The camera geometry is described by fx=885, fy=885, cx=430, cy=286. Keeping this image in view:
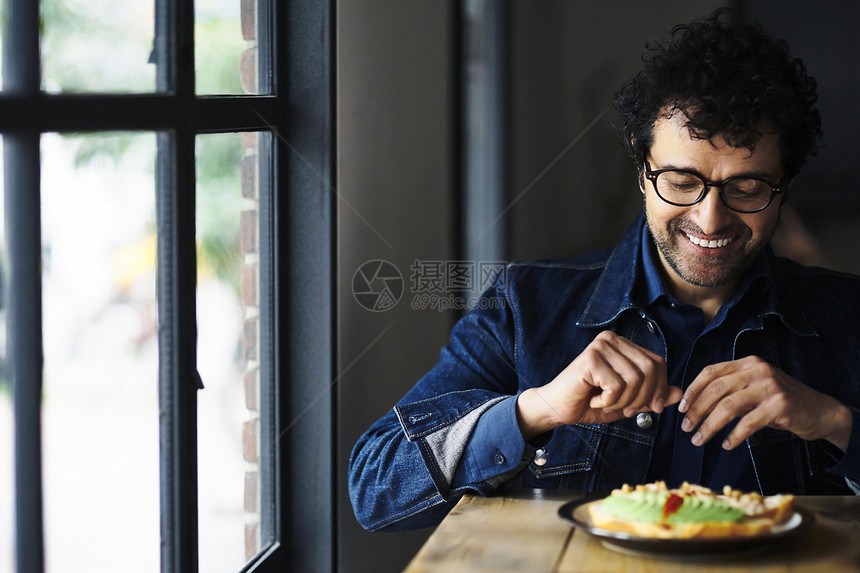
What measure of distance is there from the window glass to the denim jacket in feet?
1.79

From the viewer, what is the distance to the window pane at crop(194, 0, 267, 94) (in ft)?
4.20

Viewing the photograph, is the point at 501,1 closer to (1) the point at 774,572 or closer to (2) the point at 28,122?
(2) the point at 28,122

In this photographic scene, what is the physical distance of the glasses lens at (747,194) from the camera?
51.6 inches

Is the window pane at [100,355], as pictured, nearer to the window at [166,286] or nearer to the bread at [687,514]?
the window at [166,286]

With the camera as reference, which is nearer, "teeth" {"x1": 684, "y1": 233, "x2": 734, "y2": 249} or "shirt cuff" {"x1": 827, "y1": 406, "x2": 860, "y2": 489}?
"shirt cuff" {"x1": 827, "y1": 406, "x2": 860, "y2": 489}

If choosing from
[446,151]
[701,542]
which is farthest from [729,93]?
[701,542]

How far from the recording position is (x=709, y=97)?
→ 1292mm

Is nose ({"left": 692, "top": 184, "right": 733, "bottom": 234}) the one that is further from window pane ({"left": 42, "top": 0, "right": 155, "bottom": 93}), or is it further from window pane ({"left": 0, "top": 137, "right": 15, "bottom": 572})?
window pane ({"left": 0, "top": 137, "right": 15, "bottom": 572})

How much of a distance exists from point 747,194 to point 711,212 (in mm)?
66

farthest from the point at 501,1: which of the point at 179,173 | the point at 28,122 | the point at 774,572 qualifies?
the point at 774,572

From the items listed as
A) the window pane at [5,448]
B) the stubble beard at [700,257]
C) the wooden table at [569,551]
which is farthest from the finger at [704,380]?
the window pane at [5,448]

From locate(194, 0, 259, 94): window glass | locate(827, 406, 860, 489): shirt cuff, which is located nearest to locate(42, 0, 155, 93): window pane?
locate(194, 0, 259, 94): window glass

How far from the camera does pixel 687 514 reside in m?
0.88

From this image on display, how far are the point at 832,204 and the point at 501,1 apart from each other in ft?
2.57
